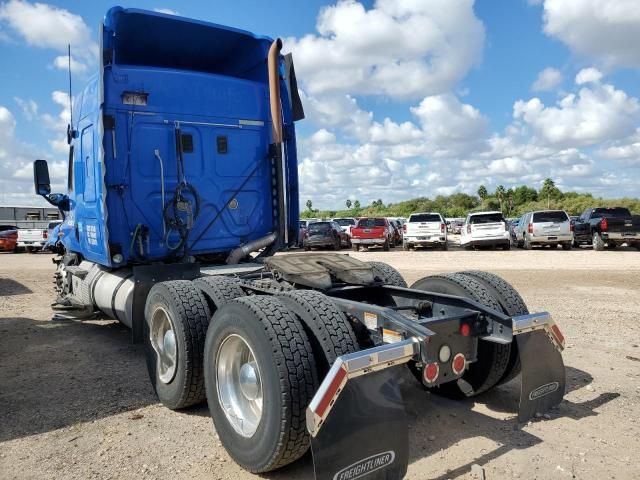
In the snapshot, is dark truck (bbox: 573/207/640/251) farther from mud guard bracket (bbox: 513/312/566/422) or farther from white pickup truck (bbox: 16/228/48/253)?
white pickup truck (bbox: 16/228/48/253)

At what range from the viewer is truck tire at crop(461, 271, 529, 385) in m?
4.04

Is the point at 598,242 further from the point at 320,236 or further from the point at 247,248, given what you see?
the point at 247,248

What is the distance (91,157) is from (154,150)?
2.73 ft

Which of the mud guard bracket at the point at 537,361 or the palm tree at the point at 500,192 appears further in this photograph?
the palm tree at the point at 500,192

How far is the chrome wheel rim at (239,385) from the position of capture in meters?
3.41

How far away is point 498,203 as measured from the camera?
84.9 metres

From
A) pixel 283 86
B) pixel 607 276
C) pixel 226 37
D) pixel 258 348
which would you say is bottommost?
pixel 607 276

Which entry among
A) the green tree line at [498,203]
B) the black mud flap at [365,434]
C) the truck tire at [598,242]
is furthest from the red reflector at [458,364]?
the green tree line at [498,203]

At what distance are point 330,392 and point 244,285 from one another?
6.41 ft

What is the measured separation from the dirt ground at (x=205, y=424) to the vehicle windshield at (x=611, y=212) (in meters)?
18.1

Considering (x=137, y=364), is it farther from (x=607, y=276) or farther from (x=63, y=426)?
(x=607, y=276)

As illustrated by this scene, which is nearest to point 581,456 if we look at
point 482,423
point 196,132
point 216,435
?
point 482,423

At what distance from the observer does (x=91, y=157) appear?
6176mm

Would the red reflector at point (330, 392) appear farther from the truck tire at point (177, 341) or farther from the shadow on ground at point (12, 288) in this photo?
the shadow on ground at point (12, 288)
